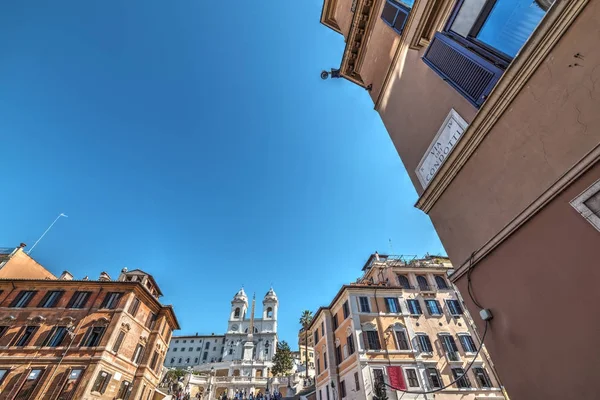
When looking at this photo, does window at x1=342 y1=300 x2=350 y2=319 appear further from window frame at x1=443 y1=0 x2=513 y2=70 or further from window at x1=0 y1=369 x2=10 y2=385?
window at x1=0 y1=369 x2=10 y2=385

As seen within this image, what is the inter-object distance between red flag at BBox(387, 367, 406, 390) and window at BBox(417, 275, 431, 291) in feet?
31.6

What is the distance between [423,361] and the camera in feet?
78.8

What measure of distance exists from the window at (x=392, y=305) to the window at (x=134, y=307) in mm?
24263

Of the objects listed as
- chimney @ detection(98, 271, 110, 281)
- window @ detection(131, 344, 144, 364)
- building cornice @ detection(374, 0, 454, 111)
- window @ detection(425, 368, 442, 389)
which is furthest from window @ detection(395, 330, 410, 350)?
chimney @ detection(98, 271, 110, 281)

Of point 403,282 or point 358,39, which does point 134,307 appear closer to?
point 403,282

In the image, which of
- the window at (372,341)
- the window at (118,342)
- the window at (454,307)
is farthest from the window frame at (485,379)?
the window at (118,342)

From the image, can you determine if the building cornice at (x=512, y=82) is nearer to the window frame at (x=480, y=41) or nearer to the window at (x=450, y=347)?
the window frame at (x=480, y=41)

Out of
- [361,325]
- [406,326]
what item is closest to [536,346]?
[361,325]

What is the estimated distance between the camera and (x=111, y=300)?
26.2 metres

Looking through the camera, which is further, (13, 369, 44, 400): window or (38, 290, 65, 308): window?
(38, 290, 65, 308): window

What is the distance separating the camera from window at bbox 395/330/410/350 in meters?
24.8

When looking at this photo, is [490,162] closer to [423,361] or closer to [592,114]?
[592,114]

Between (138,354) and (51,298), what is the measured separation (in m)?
9.49

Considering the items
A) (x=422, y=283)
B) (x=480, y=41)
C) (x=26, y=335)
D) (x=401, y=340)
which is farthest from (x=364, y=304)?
(x=26, y=335)
